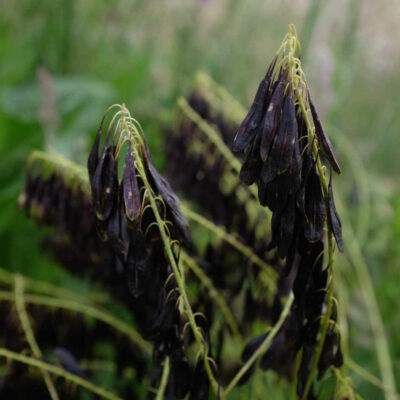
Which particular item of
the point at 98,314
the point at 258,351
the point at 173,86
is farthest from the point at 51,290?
the point at 173,86

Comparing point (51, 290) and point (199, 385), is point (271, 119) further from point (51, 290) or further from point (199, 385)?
point (51, 290)

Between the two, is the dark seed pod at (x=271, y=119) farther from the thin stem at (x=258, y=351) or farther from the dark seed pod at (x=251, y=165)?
the thin stem at (x=258, y=351)

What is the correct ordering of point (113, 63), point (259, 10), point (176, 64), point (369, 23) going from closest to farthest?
point (113, 63)
point (176, 64)
point (259, 10)
point (369, 23)

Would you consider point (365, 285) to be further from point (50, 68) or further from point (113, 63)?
point (50, 68)

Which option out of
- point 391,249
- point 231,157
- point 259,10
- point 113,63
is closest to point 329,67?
point 231,157

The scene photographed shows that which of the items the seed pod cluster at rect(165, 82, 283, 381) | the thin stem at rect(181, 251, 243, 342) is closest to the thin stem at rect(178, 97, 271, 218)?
the seed pod cluster at rect(165, 82, 283, 381)

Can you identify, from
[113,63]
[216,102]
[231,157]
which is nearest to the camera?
[231,157]

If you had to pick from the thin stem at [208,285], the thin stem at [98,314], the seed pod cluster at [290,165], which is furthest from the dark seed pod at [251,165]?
the thin stem at [98,314]
